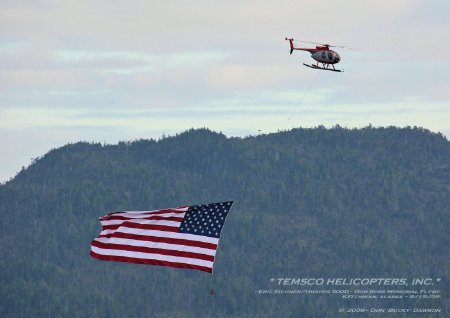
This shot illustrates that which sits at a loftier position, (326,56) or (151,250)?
(326,56)

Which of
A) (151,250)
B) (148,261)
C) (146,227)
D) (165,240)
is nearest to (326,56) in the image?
(146,227)

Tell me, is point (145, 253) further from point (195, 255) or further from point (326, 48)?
point (326, 48)

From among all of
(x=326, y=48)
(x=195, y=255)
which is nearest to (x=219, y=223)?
(x=195, y=255)

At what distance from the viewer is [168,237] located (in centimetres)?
11350

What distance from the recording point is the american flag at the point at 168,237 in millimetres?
111938

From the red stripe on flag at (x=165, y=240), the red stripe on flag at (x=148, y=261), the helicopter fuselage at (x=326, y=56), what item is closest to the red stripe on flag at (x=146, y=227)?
the red stripe on flag at (x=165, y=240)

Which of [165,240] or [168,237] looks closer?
[168,237]

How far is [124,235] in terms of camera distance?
115 meters

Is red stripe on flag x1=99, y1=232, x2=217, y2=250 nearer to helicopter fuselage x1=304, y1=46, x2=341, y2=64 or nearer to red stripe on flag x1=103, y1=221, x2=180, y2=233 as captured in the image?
red stripe on flag x1=103, y1=221, x2=180, y2=233

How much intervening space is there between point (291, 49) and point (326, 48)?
→ 5169 millimetres

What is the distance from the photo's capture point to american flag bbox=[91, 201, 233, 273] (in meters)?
112

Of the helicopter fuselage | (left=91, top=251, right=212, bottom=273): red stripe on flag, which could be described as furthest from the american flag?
the helicopter fuselage

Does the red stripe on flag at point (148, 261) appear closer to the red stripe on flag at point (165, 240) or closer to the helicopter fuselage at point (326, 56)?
the red stripe on flag at point (165, 240)

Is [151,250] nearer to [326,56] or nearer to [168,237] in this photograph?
[168,237]
